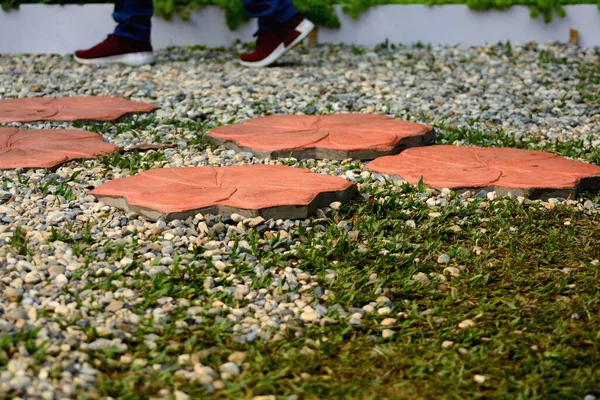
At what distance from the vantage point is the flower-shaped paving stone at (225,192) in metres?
2.49

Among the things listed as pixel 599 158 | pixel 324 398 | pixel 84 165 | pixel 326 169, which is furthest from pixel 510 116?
pixel 324 398

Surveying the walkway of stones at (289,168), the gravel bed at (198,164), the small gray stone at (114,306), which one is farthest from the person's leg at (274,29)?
the small gray stone at (114,306)

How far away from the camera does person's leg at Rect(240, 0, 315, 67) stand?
489 centimetres

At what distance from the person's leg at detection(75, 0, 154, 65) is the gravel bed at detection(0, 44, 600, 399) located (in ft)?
0.45

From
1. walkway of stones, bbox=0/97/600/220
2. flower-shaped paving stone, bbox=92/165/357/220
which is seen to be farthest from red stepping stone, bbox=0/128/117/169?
flower-shaped paving stone, bbox=92/165/357/220

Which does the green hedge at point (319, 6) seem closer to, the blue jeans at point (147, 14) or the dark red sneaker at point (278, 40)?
the blue jeans at point (147, 14)

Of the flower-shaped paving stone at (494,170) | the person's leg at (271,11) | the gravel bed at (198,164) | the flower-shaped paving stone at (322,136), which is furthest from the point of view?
the person's leg at (271,11)

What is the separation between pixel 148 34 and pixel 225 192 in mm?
2801

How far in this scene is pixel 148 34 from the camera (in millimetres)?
5133

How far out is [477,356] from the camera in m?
1.85

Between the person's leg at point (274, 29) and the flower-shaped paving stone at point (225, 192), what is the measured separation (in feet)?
7.31

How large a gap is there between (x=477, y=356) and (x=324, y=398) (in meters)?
0.38

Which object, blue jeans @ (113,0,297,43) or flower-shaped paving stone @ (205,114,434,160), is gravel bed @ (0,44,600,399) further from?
blue jeans @ (113,0,297,43)

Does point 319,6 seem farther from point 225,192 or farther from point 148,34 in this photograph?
point 225,192
